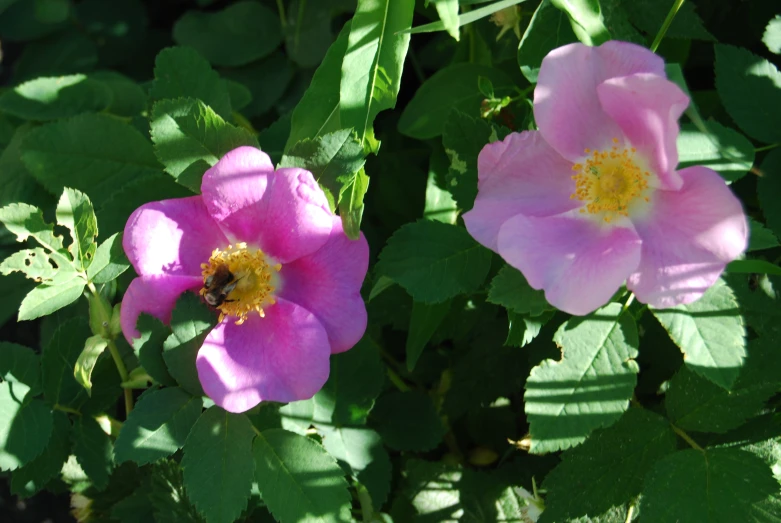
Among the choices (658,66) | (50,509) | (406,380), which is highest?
(658,66)

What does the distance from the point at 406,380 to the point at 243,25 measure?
0.94 m

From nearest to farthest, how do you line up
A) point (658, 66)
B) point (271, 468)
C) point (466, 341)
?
point (658, 66) < point (271, 468) < point (466, 341)

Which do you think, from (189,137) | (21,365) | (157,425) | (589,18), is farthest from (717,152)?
(21,365)

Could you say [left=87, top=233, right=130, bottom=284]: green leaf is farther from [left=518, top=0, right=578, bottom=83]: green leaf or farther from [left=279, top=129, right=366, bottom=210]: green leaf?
[left=518, top=0, right=578, bottom=83]: green leaf

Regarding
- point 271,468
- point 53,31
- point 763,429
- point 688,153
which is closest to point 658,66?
point 688,153

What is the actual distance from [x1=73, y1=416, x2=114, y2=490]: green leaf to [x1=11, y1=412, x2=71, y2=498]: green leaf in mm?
22

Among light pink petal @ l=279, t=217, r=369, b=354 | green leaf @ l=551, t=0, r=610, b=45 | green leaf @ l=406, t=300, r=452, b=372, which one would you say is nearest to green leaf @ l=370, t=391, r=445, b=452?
green leaf @ l=406, t=300, r=452, b=372

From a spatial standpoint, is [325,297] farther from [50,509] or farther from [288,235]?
[50,509]

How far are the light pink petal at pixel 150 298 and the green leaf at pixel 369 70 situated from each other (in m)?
0.34

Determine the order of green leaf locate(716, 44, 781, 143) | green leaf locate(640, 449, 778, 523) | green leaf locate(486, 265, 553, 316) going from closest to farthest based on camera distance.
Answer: green leaf locate(486, 265, 553, 316) → green leaf locate(640, 449, 778, 523) → green leaf locate(716, 44, 781, 143)

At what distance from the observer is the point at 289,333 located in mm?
1083

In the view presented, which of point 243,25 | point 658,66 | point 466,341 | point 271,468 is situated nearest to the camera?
point 658,66

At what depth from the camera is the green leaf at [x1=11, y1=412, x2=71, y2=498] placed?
125cm

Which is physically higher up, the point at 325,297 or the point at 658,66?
the point at 658,66
